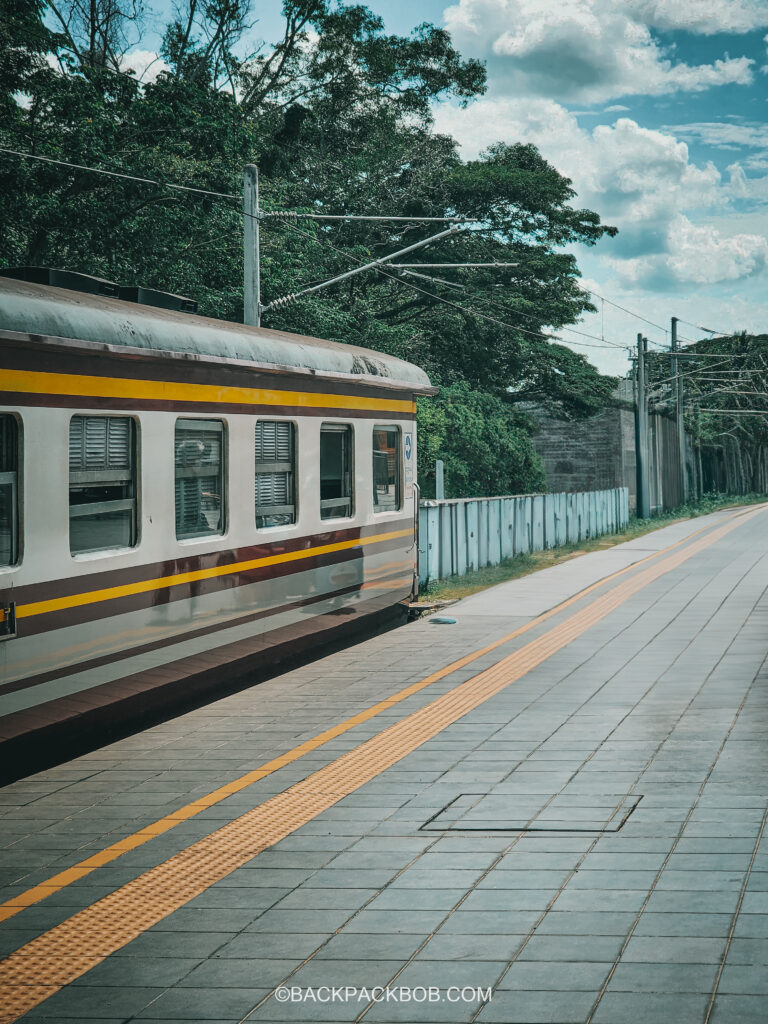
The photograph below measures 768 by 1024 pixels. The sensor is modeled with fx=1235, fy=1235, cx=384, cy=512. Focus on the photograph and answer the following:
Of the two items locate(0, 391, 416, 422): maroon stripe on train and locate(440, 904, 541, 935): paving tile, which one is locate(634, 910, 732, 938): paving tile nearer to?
locate(440, 904, 541, 935): paving tile

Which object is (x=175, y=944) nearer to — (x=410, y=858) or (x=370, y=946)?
(x=370, y=946)

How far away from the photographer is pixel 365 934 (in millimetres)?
4652

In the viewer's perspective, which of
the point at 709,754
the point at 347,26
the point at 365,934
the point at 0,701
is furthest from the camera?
the point at 347,26

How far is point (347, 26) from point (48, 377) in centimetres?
Result: 2878

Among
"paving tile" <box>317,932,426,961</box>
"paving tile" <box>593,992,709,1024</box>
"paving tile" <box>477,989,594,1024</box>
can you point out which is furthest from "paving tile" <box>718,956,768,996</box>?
"paving tile" <box>317,932,426,961</box>

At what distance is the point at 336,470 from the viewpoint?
1199 cm

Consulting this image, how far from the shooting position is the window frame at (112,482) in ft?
25.5

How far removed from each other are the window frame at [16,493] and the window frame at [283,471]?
3137 mm

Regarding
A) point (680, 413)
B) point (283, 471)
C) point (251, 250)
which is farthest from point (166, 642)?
point (680, 413)

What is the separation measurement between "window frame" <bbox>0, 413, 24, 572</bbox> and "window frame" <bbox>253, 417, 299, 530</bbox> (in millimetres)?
3137

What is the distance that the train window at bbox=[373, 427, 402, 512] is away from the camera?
43.0 ft

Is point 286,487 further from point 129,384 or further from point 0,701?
point 0,701

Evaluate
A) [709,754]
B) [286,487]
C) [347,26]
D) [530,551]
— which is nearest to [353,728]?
[709,754]

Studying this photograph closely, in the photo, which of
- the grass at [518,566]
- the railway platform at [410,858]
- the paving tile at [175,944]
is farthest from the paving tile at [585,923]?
the grass at [518,566]
